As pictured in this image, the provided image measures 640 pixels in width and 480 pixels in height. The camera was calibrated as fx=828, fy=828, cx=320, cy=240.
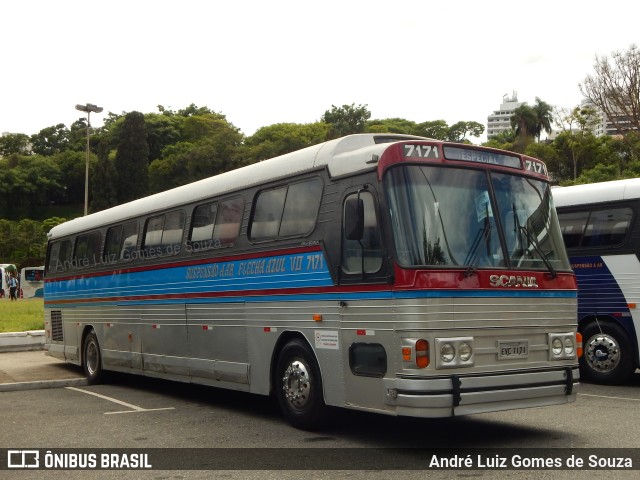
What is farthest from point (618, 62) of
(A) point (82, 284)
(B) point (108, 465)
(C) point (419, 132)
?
(C) point (419, 132)

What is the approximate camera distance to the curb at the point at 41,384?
45.5 feet

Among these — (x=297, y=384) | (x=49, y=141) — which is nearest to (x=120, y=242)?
(x=297, y=384)

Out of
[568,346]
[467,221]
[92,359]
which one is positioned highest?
[467,221]

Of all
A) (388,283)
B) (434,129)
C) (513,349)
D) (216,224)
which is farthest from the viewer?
(434,129)

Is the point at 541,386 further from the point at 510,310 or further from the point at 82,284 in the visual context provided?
the point at 82,284

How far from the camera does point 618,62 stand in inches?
1795

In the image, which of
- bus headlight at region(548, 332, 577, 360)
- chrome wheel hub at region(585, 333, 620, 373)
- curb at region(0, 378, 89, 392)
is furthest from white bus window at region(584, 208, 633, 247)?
curb at region(0, 378, 89, 392)

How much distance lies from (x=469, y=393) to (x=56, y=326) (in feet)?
40.4

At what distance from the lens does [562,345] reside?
884 centimetres

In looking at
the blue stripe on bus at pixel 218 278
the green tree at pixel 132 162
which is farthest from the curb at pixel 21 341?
the green tree at pixel 132 162

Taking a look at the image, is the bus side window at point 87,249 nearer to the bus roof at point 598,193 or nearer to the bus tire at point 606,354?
the bus roof at point 598,193

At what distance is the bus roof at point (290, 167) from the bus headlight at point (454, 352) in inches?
77.9

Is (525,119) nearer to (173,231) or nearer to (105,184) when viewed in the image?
(105,184)

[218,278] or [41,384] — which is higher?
A: [218,278]
